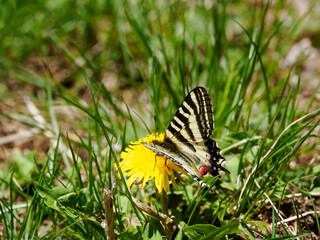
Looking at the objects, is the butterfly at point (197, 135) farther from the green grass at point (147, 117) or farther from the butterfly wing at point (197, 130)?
the green grass at point (147, 117)

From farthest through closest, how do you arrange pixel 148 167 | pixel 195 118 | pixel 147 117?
pixel 147 117
pixel 195 118
pixel 148 167

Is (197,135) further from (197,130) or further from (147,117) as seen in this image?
(147,117)

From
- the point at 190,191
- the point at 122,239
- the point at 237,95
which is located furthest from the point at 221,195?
the point at 237,95

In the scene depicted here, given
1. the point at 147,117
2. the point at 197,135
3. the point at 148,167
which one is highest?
the point at 147,117

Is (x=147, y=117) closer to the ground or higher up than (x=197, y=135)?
higher up

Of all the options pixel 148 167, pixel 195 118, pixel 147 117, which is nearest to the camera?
pixel 148 167

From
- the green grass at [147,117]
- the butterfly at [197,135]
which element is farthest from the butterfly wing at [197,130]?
the green grass at [147,117]

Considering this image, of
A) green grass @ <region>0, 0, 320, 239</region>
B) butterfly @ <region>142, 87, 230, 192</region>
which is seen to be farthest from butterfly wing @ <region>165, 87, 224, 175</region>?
green grass @ <region>0, 0, 320, 239</region>

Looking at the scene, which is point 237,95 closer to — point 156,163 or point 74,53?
point 156,163

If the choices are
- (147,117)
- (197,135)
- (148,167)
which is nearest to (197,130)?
(197,135)

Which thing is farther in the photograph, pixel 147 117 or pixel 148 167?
pixel 147 117
